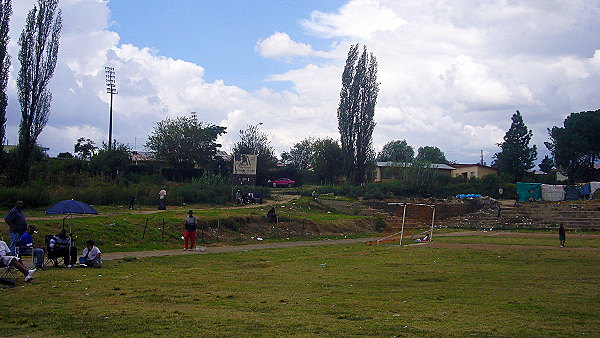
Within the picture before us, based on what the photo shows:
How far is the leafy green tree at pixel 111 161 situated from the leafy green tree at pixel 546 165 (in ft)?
245

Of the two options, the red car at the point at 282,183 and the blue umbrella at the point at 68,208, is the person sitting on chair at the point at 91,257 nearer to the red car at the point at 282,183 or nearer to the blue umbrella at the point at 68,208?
the blue umbrella at the point at 68,208

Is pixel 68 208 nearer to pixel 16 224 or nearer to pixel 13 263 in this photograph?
pixel 16 224

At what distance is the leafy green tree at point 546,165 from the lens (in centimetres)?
10642

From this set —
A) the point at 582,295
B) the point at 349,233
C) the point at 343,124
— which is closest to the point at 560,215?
the point at 349,233

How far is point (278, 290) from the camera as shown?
14.6m

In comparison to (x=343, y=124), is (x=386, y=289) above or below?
below

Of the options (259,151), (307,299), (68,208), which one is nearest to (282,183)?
(259,151)

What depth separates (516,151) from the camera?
98688 millimetres

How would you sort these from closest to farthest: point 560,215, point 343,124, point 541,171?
point 560,215
point 343,124
point 541,171

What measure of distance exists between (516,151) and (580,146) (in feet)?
39.5

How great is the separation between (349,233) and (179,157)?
4199 cm

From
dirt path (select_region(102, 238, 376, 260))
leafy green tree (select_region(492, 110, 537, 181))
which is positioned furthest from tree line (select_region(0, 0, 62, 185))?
leafy green tree (select_region(492, 110, 537, 181))

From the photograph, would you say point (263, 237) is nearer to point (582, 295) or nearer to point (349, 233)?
point (349, 233)

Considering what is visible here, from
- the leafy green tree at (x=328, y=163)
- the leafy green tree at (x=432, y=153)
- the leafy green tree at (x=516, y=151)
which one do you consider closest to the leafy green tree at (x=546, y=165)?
the leafy green tree at (x=516, y=151)
